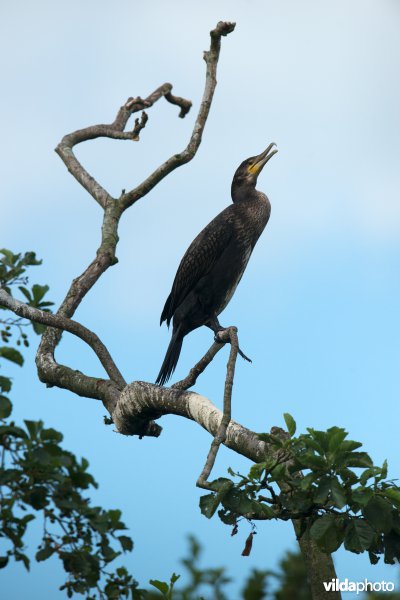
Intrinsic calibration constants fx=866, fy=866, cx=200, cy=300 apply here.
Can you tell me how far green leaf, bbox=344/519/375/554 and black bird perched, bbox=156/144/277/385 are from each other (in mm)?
3003

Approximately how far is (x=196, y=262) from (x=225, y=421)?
261 cm

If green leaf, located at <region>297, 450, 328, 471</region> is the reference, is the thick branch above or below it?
above

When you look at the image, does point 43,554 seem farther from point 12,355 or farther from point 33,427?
point 12,355

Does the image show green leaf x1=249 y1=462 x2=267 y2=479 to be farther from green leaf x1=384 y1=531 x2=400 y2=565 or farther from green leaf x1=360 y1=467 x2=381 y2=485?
green leaf x1=384 y1=531 x2=400 y2=565

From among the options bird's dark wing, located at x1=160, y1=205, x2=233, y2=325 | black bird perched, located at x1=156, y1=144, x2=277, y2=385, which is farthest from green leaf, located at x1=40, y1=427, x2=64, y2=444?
bird's dark wing, located at x1=160, y1=205, x2=233, y2=325

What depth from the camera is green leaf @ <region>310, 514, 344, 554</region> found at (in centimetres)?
340

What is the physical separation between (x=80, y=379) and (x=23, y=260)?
900mm

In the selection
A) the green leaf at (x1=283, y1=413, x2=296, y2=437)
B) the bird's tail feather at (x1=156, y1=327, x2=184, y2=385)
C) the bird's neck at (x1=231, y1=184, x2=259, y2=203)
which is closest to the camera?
the green leaf at (x1=283, y1=413, x2=296, y2=437)

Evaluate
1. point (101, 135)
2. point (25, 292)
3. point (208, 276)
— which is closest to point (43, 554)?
point (25, 292)

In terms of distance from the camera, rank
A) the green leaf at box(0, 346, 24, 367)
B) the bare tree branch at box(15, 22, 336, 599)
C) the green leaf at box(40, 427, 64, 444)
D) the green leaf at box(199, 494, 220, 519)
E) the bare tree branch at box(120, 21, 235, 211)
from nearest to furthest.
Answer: the green leaf at box(199, 494, 220, 519) < the green leaf at box(40, 427, 64, 444) < the bare tree branch at box(15, 22, 336, 599) < the green leaf at box(0, 346, 24, 367) < the bare tree branch at box(120, 21, 235, 211)

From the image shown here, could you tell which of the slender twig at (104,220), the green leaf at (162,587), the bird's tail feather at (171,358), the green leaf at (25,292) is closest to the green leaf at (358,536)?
the green leaf at (162,587)

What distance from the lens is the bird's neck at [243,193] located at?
23.8ft

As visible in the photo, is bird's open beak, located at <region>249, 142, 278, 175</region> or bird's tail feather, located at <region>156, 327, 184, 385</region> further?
bird's open beak, located at <region>249, 142, 278, 175</region>

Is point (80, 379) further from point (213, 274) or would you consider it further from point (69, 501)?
point (69, 501)
